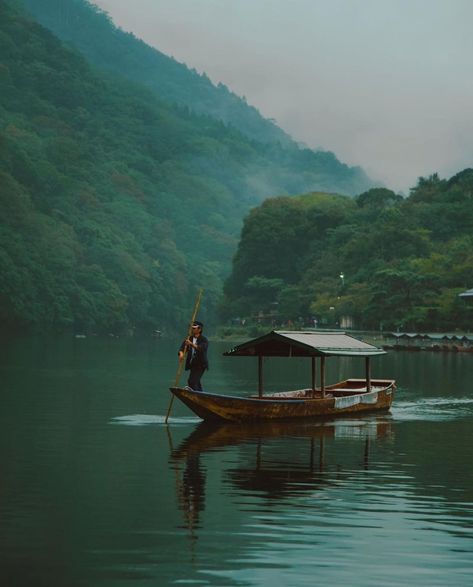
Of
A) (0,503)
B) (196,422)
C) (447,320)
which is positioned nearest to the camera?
(0,503)

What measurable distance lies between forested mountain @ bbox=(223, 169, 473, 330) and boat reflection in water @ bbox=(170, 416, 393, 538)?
326ft

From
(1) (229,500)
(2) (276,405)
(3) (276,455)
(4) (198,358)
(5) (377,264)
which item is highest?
(5) (377,264)

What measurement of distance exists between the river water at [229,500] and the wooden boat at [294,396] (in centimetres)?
78

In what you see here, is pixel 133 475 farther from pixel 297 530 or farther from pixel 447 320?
pixel 447 320

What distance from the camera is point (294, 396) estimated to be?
129 feet

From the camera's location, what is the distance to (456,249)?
154 meters

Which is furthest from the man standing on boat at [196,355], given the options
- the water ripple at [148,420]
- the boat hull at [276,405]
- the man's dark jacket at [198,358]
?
the water ripple at [148,420]

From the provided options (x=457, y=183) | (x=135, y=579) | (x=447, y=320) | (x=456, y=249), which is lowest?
(x=135, y=579)

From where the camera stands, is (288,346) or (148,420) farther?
(288,346)

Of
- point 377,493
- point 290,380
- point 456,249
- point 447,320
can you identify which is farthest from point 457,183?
point 377,493

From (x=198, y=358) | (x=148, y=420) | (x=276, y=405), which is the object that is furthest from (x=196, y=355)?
(x=148, y=420)

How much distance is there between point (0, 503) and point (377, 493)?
21.8ft

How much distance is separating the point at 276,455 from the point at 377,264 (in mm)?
130477

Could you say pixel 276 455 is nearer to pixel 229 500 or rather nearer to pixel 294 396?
pixel 229 500
